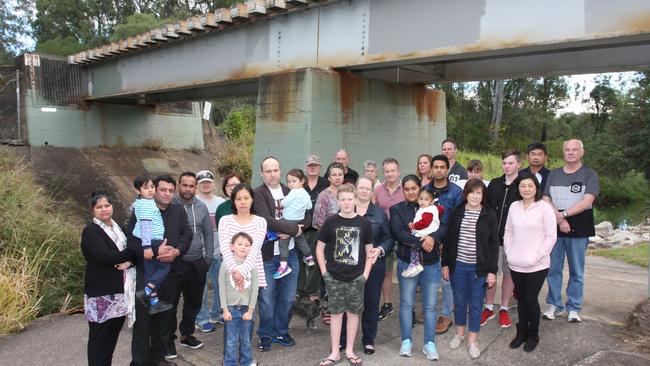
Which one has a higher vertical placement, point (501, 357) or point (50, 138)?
point (50, 138)

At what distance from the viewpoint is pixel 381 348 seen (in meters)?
4.30

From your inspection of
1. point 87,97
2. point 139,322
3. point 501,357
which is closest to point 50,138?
point 87,97

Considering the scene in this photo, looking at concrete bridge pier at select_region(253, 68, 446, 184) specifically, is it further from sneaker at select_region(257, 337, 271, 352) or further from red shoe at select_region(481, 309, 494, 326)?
red shoe at select_region(481, 309, 494, 326)

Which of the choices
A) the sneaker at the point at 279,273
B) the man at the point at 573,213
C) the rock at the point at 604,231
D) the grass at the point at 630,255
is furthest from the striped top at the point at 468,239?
the rock at the point at 604,231

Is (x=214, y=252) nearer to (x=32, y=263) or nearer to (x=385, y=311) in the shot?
(x=385, y=311)

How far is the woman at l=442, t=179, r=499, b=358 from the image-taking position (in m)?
4.05

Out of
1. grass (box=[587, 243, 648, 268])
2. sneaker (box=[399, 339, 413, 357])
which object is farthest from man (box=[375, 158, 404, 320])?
grass (box=[587, 243, 648, 268])

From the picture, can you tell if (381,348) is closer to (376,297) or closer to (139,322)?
(376,297)

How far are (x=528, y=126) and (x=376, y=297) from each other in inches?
1384

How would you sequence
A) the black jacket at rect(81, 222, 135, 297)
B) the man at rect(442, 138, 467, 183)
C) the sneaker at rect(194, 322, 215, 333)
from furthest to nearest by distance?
1. the man at rect(442, 138, 467, 183)
2. the sneaker at rect(194, 322, 215, 333)
3. the black jacket at rect(81, 222, 135, 297)

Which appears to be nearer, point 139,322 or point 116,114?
point 139,322

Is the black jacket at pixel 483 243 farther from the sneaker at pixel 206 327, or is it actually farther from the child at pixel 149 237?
the sneaker at pixel 206 327

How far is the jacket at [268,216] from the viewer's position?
4.21 meters

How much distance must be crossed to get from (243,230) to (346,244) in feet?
2.79
